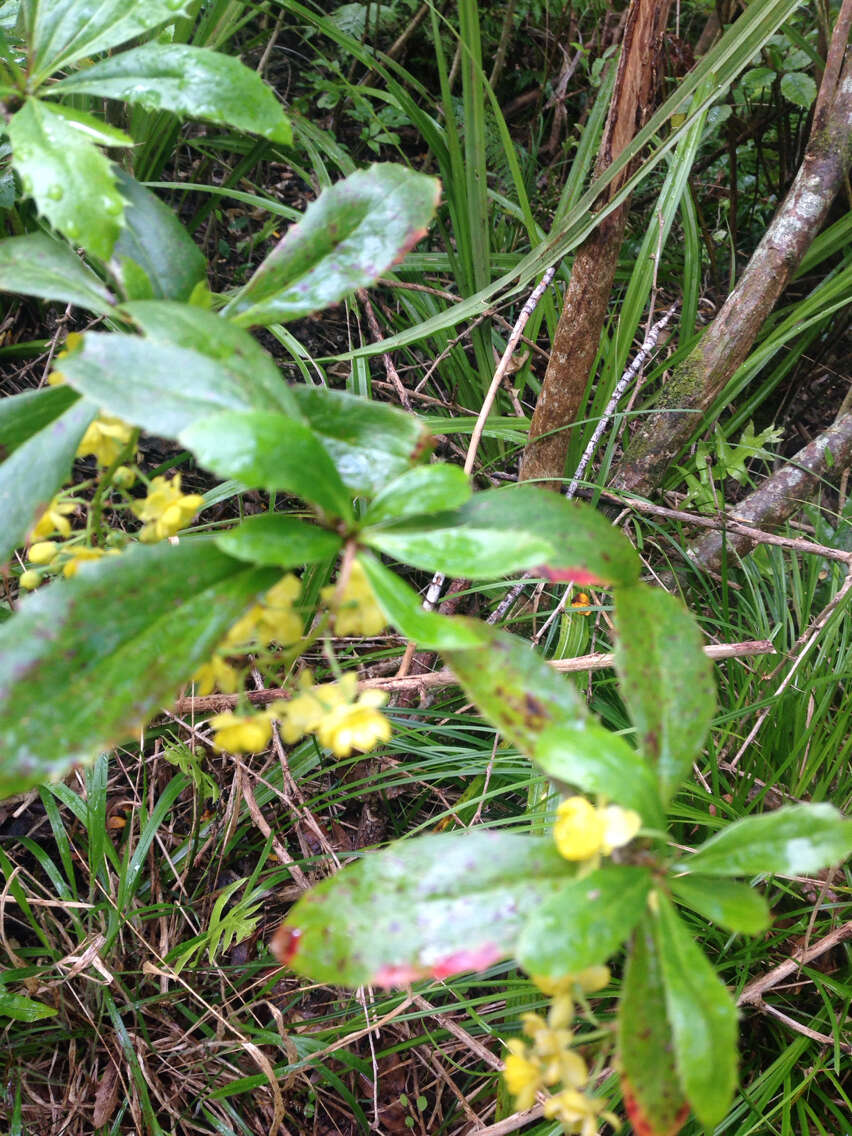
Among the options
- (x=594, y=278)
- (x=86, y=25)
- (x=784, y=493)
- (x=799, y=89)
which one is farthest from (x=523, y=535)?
(x=799, y=89)

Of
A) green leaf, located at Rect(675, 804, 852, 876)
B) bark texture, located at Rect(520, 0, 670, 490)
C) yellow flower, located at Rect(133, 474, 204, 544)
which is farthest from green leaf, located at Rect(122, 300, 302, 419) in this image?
bark texture, located at Rect(520, 0, 670, 490)

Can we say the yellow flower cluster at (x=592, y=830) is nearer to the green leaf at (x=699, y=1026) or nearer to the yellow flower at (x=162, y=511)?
the green leaf at (x=699, y=1026)

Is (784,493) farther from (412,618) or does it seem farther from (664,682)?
(412,618)

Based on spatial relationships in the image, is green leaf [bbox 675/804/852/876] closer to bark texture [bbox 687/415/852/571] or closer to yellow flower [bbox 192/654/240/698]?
yellow flower [bbox 192/654/240/698]

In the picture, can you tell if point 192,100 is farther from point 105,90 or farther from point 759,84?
point 759,84

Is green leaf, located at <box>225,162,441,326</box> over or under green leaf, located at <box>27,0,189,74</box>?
under

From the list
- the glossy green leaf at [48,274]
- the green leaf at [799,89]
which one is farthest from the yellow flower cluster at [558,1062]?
the green leaf at [799,89]
